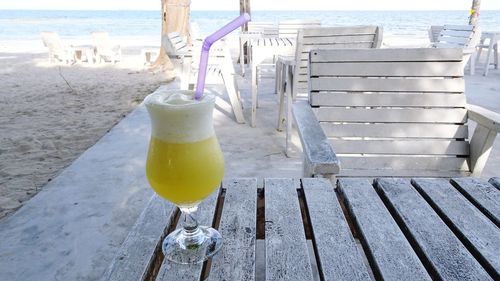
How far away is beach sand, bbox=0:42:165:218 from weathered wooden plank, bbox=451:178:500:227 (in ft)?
8.19

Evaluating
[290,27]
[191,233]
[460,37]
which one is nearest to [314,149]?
[191,233]

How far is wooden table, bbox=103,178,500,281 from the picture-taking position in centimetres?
70

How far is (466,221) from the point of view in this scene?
2.83 ft

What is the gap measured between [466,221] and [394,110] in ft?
4.74

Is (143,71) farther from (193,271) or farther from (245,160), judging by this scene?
(193,271)

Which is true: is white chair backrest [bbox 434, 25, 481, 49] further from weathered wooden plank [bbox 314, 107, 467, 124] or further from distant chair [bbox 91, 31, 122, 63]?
distant chair [bbox 91, 31, 122, 63]

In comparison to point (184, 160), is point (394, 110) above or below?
below

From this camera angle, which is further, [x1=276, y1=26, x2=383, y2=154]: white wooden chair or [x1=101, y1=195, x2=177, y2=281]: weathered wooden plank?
[x1=276, y1=26, x2=383, y2=154]: white wooden chair

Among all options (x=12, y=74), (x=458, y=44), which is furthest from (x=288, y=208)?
(x=12, y=74)

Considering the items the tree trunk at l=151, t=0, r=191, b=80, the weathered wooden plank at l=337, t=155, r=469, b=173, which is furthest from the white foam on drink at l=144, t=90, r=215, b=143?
the tree trunk at l=151, t=0, r=191, b=80

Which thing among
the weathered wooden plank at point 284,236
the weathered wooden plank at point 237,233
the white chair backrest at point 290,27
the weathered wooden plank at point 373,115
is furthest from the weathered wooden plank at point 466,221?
the white chair backrest at point 290,27

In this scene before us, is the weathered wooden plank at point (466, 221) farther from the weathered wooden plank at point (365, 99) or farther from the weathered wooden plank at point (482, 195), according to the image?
the weathered wooden plank at point (365, 99)

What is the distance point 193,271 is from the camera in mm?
705

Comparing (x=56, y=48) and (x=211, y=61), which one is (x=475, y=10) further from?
(x=56, y=48)
